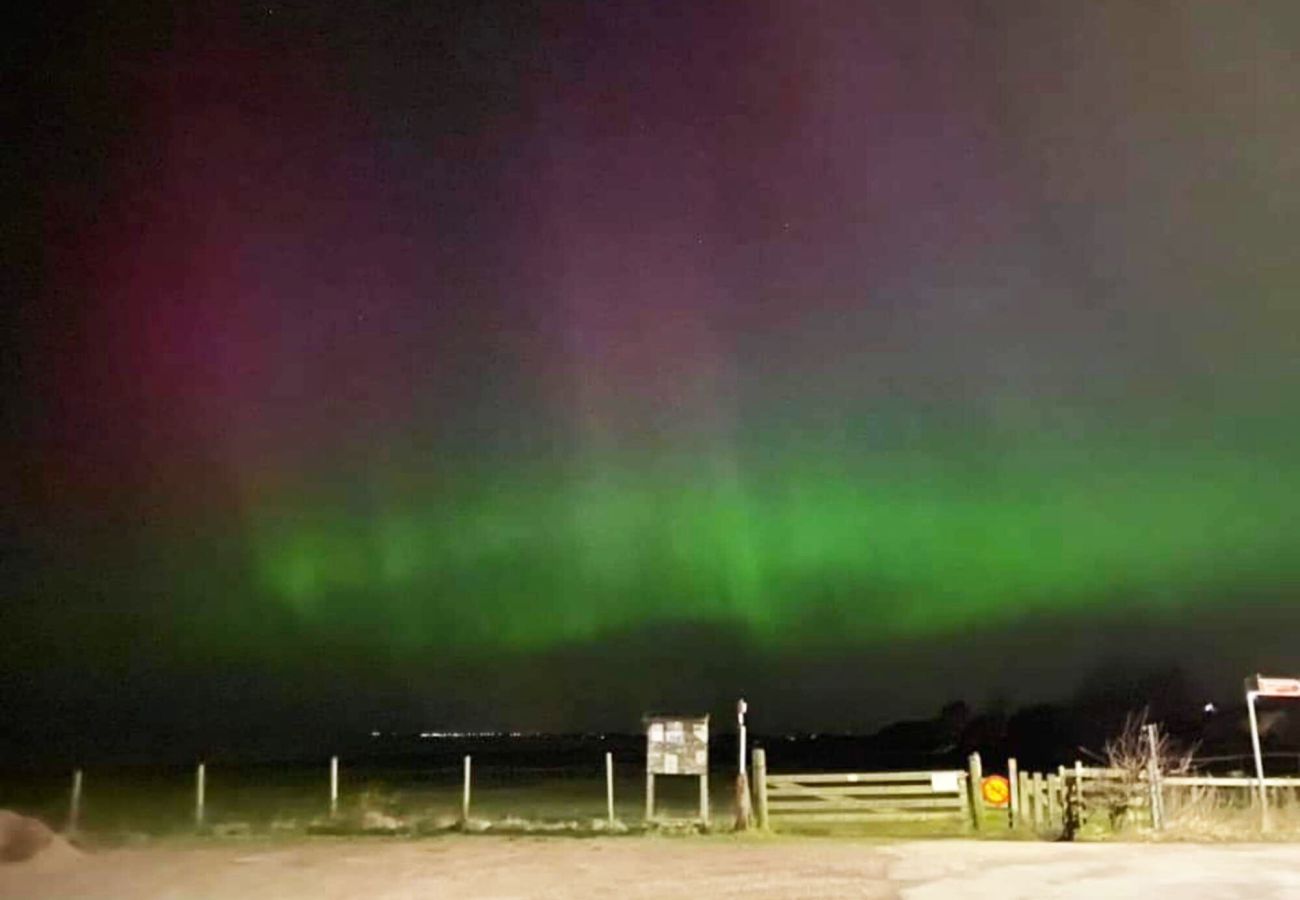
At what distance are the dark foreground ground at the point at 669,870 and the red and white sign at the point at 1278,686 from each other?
9.61 ft

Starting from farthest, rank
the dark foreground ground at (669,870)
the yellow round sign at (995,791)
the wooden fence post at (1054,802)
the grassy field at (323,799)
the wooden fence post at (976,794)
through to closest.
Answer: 1. the grassy field at (323,799)
2. the yellow round sign at (995,791)
3. the wooden fence post at (976,794)
4. the wooden fence post at (1054,802)
5. the dark foreground ground at (669,870)

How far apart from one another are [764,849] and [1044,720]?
243 ft

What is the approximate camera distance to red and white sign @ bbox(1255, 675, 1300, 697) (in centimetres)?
2094

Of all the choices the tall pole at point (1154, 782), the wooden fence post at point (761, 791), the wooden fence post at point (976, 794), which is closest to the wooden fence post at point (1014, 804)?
the wooden fence post at point (976, 794)

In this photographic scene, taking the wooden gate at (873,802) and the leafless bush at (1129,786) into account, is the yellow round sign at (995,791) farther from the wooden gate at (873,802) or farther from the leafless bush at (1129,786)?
the leafless bush at (1129,786)

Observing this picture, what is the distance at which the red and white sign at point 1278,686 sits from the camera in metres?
20.9

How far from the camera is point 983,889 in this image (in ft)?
47.7

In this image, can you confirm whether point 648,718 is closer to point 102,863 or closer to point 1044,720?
point 102,863

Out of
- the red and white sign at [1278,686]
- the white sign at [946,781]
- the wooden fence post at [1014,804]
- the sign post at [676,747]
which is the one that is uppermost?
the red and white sign at [1278,686]

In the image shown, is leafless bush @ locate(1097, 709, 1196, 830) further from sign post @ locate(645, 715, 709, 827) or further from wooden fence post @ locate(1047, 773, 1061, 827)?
sign post @ locate(645, 715, 709, 827)

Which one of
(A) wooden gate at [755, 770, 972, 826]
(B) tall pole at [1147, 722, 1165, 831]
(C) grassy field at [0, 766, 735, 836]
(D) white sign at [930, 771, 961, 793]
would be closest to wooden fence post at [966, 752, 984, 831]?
(A) wooden gate at [755, 770, 972, 826]

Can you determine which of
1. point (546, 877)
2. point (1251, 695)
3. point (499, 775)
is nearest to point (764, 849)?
point (546, 877)

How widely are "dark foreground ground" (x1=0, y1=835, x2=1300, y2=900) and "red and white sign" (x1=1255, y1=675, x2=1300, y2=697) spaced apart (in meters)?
2.93

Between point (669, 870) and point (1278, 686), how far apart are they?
10.4 meters
